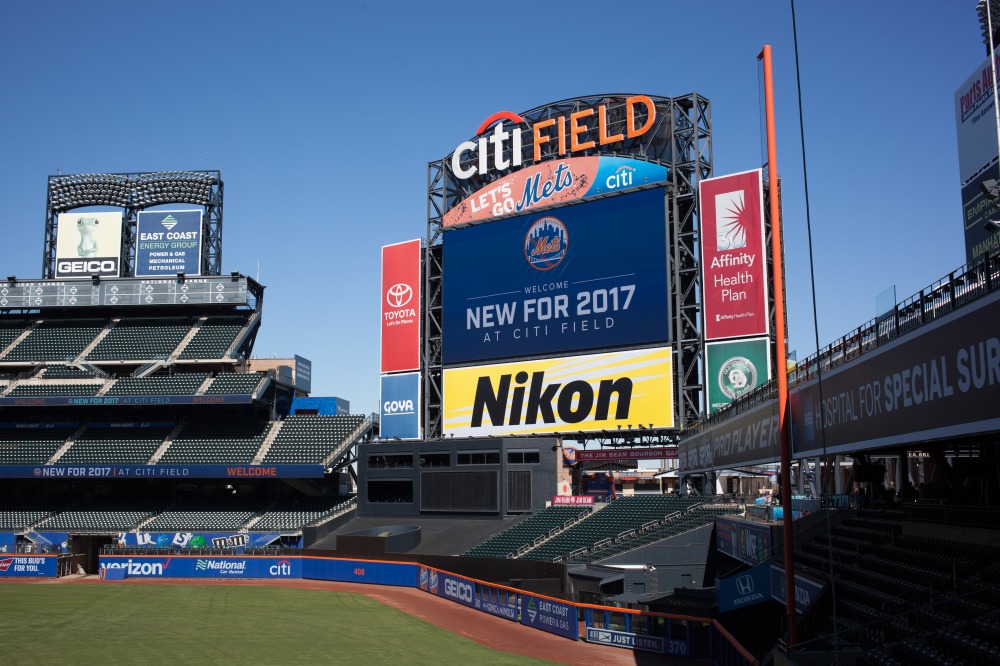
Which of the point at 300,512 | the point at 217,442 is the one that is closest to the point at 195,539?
the point at 300,512

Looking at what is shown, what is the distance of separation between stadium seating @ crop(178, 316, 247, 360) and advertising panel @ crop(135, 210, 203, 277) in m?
3.75

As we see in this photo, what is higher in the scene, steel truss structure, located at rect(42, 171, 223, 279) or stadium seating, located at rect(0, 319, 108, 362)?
steel truss structure, located at rect(42, 171, 223, 279)

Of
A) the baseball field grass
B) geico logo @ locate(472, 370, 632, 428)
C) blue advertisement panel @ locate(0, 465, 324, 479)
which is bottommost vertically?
the baseball field grass

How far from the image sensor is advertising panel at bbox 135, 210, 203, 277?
62594 mm

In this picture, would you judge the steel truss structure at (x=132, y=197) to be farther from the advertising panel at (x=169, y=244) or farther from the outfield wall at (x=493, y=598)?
the outfield wall at (x=493, y=598)

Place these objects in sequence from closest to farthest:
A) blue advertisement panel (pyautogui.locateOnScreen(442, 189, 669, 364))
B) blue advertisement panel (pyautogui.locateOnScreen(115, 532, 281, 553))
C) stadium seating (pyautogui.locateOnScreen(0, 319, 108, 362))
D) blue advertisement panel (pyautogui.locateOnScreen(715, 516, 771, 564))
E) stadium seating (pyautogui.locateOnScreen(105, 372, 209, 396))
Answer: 1. blue advertisement panel (pyautogui.locateOnScreen(715, 516, 771, 564))
2. blue advertisement panel (pyautogui.locateOnScreen(442, 189, 669, 364))
3. blue advertisement panel (pyautogui.locateOnScreen(115, 532, 281, 553))
4. stadium seating (pyautogui.locateOnScreen(105, 372, 209, 396))
5. stadium seating (pyautogui.locateOnScreen(0, 319, 108, 362))

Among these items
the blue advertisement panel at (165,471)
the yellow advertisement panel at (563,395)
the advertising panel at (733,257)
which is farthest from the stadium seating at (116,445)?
the advertising panel at (733,257)

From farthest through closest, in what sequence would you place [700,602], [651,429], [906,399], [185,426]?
[185,426] → [651,429] → [700,602] → [906,399]

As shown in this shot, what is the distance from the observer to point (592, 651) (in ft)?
87.8

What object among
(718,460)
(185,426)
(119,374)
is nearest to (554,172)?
(718,460)

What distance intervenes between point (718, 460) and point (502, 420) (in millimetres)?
20199

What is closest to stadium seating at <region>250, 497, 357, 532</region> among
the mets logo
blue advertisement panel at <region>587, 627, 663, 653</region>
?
the mets logo

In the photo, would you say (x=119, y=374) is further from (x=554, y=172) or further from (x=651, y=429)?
(x=651, y=429)

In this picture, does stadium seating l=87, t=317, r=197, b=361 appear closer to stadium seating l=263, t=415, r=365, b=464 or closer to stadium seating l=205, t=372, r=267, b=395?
stadium seating l=205, t=372, r=267, b=395
